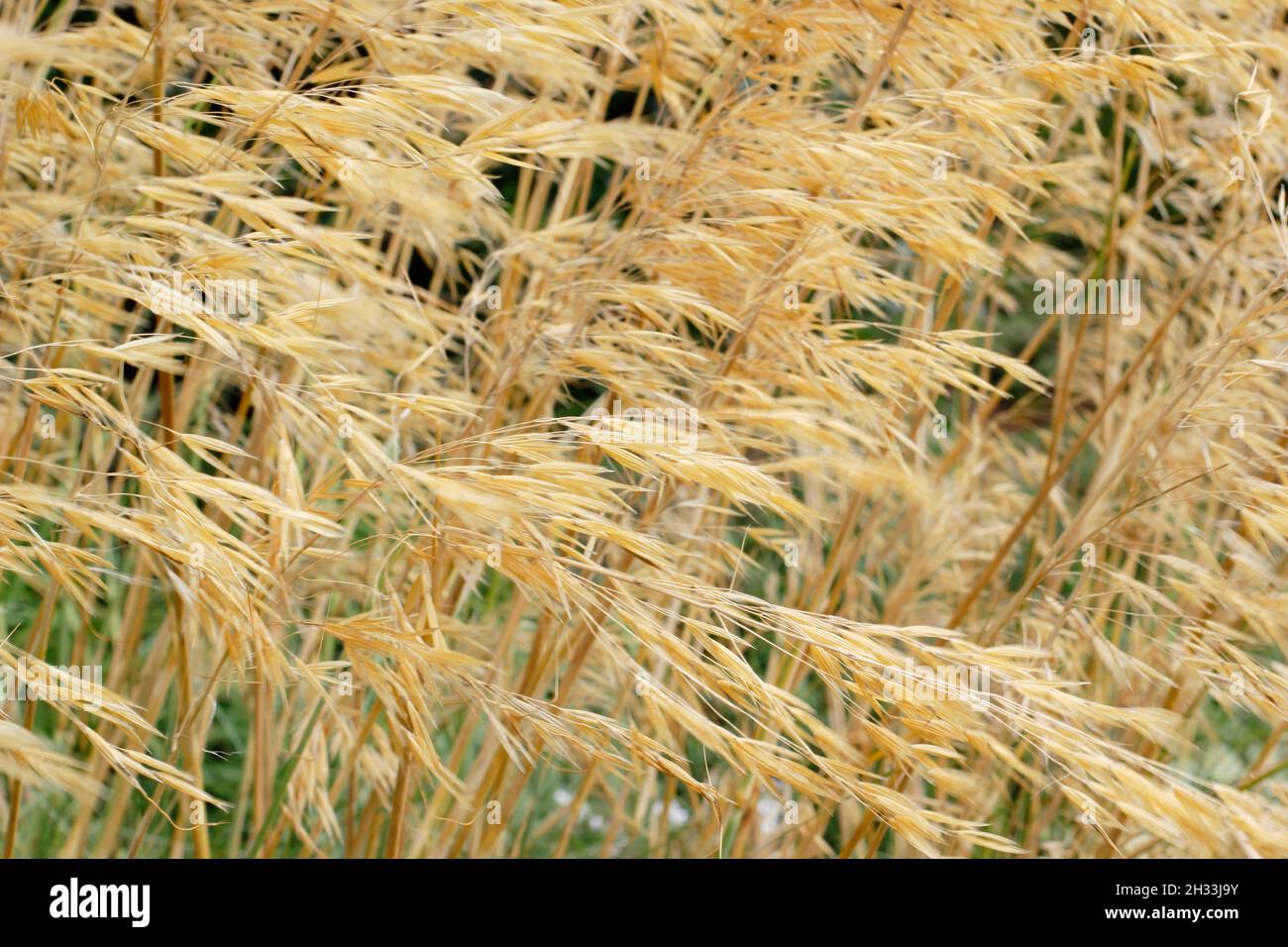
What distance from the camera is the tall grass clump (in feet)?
2.97

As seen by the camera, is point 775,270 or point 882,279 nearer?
point 775,270

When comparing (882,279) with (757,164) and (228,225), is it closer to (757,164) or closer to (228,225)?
(757,164)

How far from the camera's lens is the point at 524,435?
3.24 ft

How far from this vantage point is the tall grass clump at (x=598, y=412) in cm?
91

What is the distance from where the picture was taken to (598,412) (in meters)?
1.29
